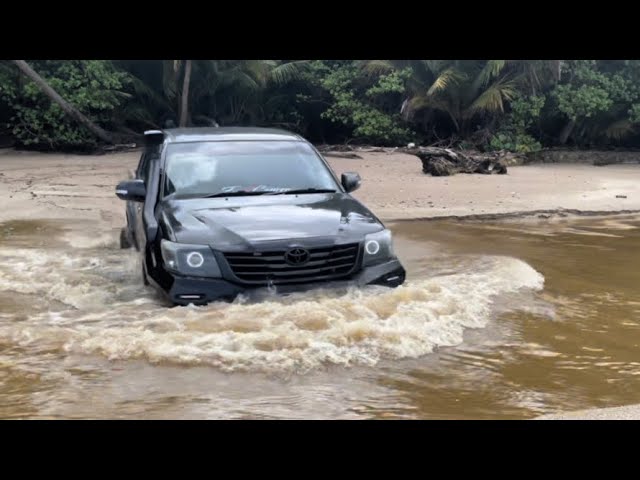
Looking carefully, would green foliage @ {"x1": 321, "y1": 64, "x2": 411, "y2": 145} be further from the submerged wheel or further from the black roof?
the black roof

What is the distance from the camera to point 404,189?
15273mm

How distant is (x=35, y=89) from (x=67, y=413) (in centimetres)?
1935

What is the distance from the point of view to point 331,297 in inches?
241

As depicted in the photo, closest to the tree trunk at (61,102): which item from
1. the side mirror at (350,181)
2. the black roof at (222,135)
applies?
the black roof at (222,135)

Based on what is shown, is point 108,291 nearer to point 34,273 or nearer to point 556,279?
point 34,273

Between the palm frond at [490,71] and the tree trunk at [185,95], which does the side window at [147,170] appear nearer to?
the tree trunk at [185,95]

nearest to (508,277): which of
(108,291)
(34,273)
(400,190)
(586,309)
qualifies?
(586,309)

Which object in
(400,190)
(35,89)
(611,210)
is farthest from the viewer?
(35,89)

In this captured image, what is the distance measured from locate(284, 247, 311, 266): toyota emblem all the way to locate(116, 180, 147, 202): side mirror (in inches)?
69.2

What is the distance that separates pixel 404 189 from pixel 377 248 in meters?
9.02

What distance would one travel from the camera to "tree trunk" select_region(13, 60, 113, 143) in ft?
66.9

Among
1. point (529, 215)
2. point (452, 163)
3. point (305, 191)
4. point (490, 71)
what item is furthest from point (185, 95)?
point (305, 191)

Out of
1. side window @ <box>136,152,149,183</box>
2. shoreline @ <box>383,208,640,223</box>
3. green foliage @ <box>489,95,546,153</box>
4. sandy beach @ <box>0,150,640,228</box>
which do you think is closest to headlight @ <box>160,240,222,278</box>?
side window @ <box>136,152,149,183</box>

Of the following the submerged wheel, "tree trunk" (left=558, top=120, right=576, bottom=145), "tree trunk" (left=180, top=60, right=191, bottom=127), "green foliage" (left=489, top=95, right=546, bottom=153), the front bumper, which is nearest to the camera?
the front bumper
